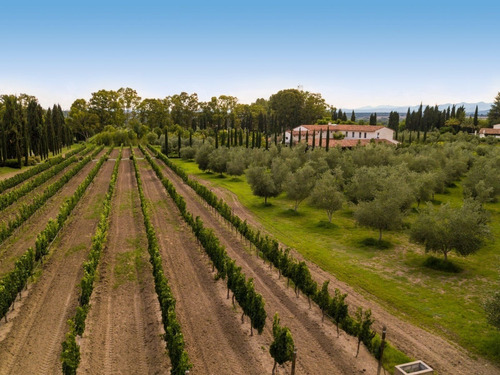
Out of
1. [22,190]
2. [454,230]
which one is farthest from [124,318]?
[22,190]

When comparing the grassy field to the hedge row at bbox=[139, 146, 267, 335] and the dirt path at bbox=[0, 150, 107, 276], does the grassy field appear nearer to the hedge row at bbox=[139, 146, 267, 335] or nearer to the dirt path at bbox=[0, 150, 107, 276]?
the hedge row at bbox=[139, 146, 267, 335]

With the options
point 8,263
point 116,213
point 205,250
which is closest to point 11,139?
point 116,213

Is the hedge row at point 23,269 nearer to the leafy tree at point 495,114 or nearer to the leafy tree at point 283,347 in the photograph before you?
the leafy tree at point 283,347

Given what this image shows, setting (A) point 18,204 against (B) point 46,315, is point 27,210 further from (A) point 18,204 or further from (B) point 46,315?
(B) point 46,315

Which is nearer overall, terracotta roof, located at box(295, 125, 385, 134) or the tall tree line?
the tall tree line

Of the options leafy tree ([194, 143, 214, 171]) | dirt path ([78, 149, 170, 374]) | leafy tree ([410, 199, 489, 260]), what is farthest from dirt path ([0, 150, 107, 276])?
leafy tree ([410, 199, 489, 260])

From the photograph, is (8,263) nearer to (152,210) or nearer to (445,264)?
(152,210)

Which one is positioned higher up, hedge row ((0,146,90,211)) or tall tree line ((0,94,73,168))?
tall tree line ((0,94,73,168))
